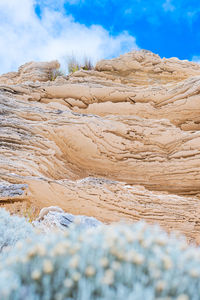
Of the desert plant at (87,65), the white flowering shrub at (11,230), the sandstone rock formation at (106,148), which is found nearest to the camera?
the white flowering shrub at (11,230)

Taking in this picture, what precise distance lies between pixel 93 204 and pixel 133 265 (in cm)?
459

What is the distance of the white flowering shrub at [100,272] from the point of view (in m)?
1.49

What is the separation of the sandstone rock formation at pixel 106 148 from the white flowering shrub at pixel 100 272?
168 inches

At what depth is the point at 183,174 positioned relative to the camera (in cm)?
741

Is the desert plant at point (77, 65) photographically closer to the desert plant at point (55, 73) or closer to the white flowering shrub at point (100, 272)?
the desert plant at point (55, 73)

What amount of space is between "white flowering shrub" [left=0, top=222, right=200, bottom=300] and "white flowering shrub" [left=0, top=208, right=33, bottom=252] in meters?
1.60

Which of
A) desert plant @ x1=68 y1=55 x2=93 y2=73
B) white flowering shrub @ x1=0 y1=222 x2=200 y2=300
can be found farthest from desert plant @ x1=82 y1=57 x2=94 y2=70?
white flowering shrub @ x1=0 y1=222 x2=200 y2=300

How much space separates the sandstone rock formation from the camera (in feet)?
20.3

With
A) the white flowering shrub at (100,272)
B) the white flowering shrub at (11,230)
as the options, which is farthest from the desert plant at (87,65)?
the white flowering shrub at (100,272)

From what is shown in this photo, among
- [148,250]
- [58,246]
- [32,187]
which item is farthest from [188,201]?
[58,246]

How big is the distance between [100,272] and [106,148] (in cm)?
638

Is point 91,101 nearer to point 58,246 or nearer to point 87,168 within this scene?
point 87,168

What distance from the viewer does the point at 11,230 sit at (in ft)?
11.3

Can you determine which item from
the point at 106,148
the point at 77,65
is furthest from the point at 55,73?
the point at 106,148
